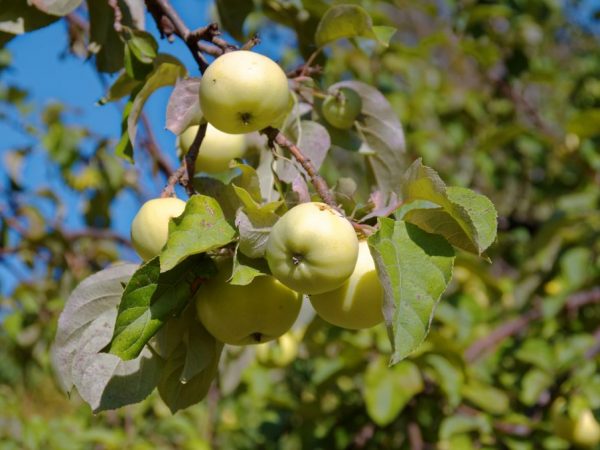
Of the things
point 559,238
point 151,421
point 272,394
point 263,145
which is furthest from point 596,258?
point 263,145

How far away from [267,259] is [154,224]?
12 cm

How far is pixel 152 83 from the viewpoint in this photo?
823 millimetres

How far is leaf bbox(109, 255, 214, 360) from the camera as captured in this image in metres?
0.66

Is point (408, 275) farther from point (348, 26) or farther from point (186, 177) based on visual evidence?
point (348, 26)

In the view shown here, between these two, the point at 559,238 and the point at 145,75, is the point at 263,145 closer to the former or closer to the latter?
the point at 145,75

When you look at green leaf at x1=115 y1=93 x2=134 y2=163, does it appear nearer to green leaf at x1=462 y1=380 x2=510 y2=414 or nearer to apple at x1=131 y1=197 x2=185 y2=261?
apple at x1=131 y1=197 x2=185 y2=261

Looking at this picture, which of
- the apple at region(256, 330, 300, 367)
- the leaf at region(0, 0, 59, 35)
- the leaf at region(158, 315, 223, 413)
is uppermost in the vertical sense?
the leaf at region(0, 0, 59, 35)

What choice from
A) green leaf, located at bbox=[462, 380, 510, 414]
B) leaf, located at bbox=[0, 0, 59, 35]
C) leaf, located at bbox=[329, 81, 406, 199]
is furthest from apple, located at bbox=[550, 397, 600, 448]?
leaf, located at bbox=[0, 0, 59, 35]

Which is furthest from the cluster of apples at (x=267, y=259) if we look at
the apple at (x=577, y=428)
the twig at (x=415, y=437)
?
the apple at (x=577, y=428)

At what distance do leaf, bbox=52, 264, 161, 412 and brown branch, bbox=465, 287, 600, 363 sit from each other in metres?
1.43

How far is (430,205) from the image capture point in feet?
2.26

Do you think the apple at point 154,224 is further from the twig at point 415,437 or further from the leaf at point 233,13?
the twig at point 415,437

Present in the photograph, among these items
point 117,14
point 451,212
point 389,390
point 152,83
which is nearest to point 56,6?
point 117,14

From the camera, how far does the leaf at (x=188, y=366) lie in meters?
0.75
